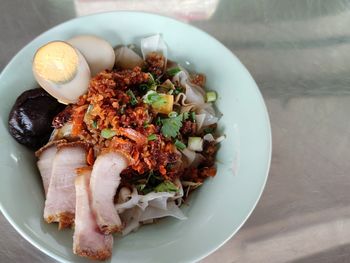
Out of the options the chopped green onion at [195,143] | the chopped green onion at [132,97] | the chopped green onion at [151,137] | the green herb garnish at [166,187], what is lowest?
the green herb garnish at [166,187]

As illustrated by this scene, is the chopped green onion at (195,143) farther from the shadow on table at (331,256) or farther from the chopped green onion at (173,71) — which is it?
the shadow on table at (331,256)

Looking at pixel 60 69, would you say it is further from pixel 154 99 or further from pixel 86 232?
pixel 86 232

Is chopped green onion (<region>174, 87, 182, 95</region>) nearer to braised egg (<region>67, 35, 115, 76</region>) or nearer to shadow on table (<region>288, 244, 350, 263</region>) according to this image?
braised egg (<region>67, 35, 115, 76</region>)

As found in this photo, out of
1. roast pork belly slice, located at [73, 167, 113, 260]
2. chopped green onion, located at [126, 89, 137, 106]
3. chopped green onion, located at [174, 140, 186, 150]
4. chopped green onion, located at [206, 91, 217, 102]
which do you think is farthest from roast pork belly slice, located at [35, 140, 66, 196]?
chopped green onion, located at [206, 91, 217, 102]

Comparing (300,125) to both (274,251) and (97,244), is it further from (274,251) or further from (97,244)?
(97,244)

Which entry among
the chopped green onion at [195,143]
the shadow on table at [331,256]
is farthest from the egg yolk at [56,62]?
the shadow on table at [331,256]

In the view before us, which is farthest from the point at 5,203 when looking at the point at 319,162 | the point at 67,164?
the point at 319,162

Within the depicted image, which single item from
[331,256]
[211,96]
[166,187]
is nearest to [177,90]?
[211,96]
